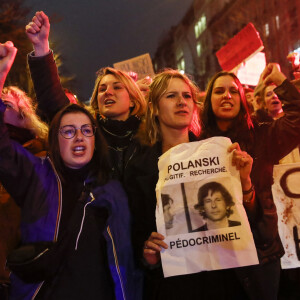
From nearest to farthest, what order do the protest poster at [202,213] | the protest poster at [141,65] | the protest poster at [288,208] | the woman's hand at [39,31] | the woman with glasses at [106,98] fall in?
the protest poster at [202,213]
the woman's hand at [39,31]
the woman with glasses at [106,98]
the protest poster at [288,208]
the protest poster at [141,65]

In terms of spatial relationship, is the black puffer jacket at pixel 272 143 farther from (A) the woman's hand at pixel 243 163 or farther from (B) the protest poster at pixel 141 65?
(B) the protest poster at pixel 141 65

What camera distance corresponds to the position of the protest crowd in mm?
1965

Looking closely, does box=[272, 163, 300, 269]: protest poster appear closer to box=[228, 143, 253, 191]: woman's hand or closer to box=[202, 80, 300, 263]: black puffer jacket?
box=[202, 80, 300, 263]: black puffer jacket

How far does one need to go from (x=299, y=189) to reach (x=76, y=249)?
74.8 inches

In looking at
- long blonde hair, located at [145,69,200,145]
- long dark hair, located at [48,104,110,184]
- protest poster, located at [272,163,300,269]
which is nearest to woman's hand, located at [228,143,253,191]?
long blonde hair, located at [145,69,200,145]

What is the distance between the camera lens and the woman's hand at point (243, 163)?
1970mm

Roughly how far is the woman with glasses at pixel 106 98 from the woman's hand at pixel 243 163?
85 cm

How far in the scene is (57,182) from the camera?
7.00 ft

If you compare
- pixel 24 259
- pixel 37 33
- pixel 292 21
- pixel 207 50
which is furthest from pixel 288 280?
pixel 207 50

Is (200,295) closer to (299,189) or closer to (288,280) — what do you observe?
(299,189)

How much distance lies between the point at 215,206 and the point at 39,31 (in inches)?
65.6

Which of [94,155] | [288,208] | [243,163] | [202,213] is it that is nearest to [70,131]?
[94,155]

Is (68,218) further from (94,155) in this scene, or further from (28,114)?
(28,114)

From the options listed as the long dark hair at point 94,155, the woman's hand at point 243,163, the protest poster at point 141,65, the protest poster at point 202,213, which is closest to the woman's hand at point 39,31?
the long dark hair at point 94,155
